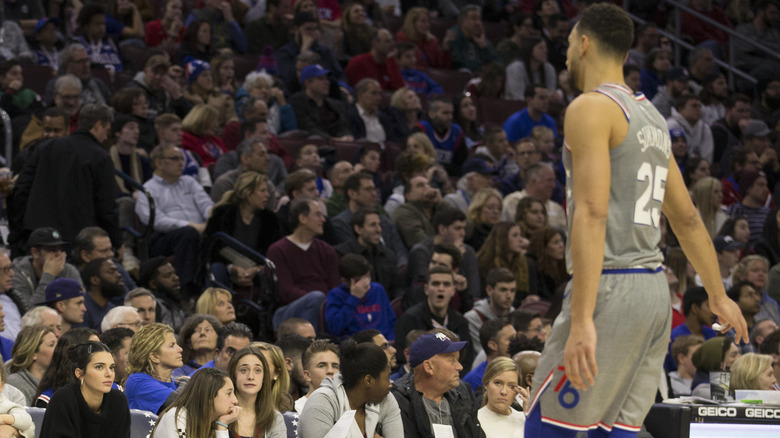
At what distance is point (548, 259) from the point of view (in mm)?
11016

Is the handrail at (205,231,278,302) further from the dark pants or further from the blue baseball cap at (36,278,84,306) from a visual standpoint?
the blue baseball cap at (36,278,84,306)

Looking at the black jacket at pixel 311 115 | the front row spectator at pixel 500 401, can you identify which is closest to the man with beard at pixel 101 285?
the front row spectator at pixel 500 401

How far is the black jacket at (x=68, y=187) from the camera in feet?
29.9

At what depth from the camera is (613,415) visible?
3.50 meters

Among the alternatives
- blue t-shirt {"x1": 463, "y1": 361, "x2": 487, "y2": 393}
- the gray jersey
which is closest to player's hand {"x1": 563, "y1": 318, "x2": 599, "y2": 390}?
the gray jersey

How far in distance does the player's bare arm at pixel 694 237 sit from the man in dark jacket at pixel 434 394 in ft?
8.83

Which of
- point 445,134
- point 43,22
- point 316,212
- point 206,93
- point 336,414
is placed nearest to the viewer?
point 336,414

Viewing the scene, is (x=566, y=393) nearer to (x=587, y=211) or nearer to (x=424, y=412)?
(x=587, y=211)

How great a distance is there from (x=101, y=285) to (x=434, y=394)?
3.14 metres

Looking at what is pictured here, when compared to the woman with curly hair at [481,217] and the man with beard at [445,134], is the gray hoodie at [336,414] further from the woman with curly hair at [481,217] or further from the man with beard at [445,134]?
the man with beard at [445,134]

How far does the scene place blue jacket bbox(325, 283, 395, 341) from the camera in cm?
891

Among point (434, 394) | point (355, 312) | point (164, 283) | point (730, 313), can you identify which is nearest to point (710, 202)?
point (355, 312)

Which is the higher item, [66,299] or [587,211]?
[587,211]

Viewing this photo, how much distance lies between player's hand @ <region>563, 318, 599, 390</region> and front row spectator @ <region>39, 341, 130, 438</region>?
3.03 meters
